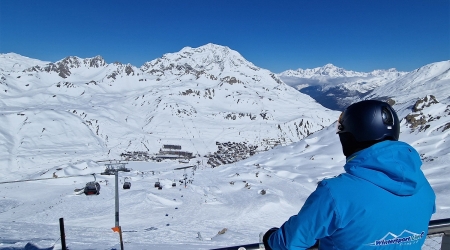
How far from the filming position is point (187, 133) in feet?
487

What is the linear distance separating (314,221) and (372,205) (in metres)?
0.32

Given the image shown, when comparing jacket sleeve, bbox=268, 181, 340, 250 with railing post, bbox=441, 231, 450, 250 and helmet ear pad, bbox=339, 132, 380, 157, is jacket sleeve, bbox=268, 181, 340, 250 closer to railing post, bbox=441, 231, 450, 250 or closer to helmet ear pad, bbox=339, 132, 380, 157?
helmet ear pad, bbox=339, 132, 380, 157

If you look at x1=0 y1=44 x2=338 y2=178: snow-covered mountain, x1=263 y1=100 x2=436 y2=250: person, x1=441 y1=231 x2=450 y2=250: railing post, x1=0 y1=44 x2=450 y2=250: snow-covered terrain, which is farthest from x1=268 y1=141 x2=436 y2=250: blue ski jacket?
x1=0 y1=44 x2=338 y2=178: snow-covered mountain

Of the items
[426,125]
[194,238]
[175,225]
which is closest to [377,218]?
[194,238]

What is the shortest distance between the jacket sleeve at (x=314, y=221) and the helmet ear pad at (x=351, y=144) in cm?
51

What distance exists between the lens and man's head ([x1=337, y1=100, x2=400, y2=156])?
1.96 metres

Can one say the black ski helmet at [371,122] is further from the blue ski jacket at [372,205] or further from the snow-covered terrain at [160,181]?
the snow-covered terrain at [160,181]

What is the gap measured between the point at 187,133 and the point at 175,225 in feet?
433

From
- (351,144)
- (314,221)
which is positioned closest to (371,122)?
(351,144)

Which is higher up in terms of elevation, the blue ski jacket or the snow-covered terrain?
the blue ski jacket

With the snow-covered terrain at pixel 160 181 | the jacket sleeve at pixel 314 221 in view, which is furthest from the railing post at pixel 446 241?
the snow-covered terrain at pixel 160 181

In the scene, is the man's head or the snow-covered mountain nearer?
the man's head

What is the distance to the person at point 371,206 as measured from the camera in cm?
163

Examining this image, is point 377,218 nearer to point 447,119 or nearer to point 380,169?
point 380,169
